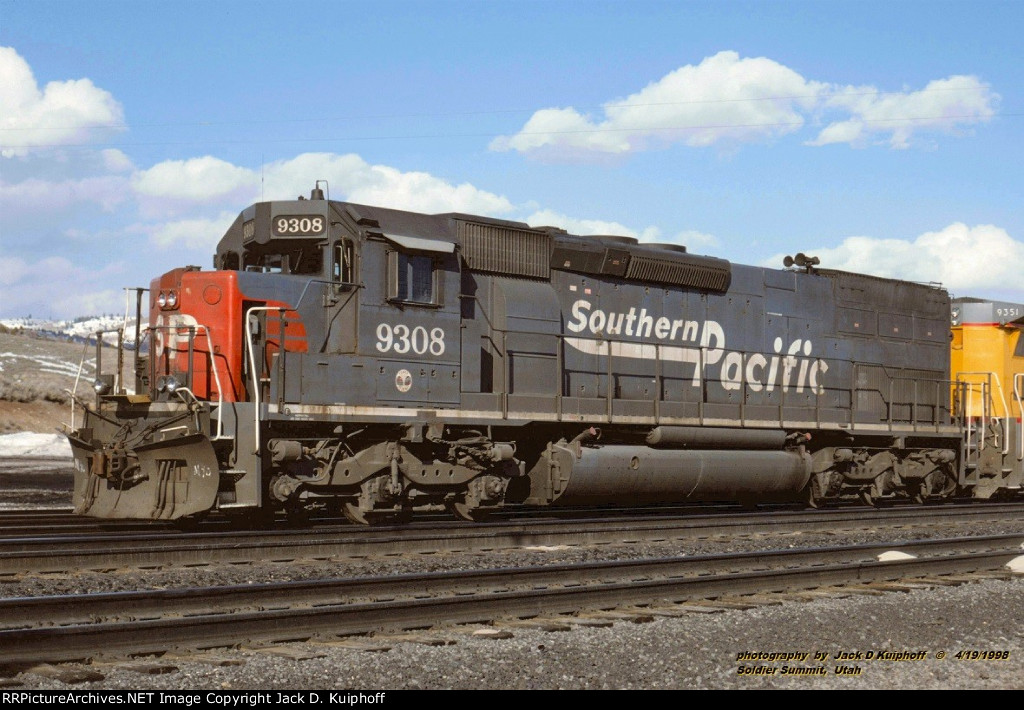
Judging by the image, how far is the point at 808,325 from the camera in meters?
16.5

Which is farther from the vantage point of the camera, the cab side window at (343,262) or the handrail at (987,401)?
the handrail at (987,401)

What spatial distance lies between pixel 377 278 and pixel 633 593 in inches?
210

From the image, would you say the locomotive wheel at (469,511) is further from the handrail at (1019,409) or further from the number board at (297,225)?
the handrail at (1019,409)

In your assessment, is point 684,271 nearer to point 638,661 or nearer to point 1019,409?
point 1019,409

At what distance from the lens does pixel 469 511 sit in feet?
41.4

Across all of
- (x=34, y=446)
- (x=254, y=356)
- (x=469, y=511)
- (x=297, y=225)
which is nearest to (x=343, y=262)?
(x=297, y=225)

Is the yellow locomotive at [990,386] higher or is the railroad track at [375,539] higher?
the yellow locomotive at [990,386]

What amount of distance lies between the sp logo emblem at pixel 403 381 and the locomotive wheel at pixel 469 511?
5.56 feet

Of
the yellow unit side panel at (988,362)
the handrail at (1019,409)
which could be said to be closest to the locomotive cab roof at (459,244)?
the yellow unit side panel at (988,362)

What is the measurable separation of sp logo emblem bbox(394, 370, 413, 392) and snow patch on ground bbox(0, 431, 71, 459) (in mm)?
18574

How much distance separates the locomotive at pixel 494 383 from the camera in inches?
432

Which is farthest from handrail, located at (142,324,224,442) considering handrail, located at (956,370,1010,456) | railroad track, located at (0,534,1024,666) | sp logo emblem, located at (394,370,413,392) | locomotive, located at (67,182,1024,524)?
handrail, located at (956,370,1010,456)

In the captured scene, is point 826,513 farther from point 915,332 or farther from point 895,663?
point 895,663
